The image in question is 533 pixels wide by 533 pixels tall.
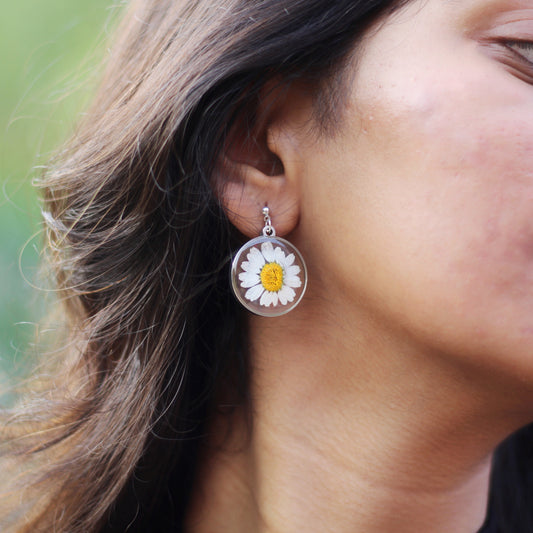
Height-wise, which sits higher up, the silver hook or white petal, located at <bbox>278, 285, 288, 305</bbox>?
the silver hook

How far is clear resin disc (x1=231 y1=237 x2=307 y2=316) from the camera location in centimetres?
140

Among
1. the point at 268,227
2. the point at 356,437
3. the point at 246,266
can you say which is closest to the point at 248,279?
the point at 246,266

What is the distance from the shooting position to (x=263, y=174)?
147 centimetres

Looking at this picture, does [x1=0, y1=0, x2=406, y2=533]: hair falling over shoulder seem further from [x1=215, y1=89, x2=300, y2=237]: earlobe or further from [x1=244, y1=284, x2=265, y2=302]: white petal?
[x1=244, y1=284, x2=265, y2=302]: white petal

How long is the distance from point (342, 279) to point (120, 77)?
0.79 metres

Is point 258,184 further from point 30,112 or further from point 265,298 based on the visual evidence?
point 30,112

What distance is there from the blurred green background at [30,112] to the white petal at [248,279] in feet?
1.95

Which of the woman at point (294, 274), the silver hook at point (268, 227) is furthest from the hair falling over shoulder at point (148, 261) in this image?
the silver hook at point (268, 227)

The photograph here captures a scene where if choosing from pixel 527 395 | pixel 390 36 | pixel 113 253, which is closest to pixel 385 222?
pixel 390 36

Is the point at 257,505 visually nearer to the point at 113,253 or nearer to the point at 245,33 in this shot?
the point at 113,253

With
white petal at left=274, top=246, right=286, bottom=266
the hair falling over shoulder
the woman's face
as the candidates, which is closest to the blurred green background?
the hair falling over shoulder

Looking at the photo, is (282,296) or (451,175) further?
(282,296)

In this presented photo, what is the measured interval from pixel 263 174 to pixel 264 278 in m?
0.24

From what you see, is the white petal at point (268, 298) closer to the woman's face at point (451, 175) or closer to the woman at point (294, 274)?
the woman at point (294, 274)
